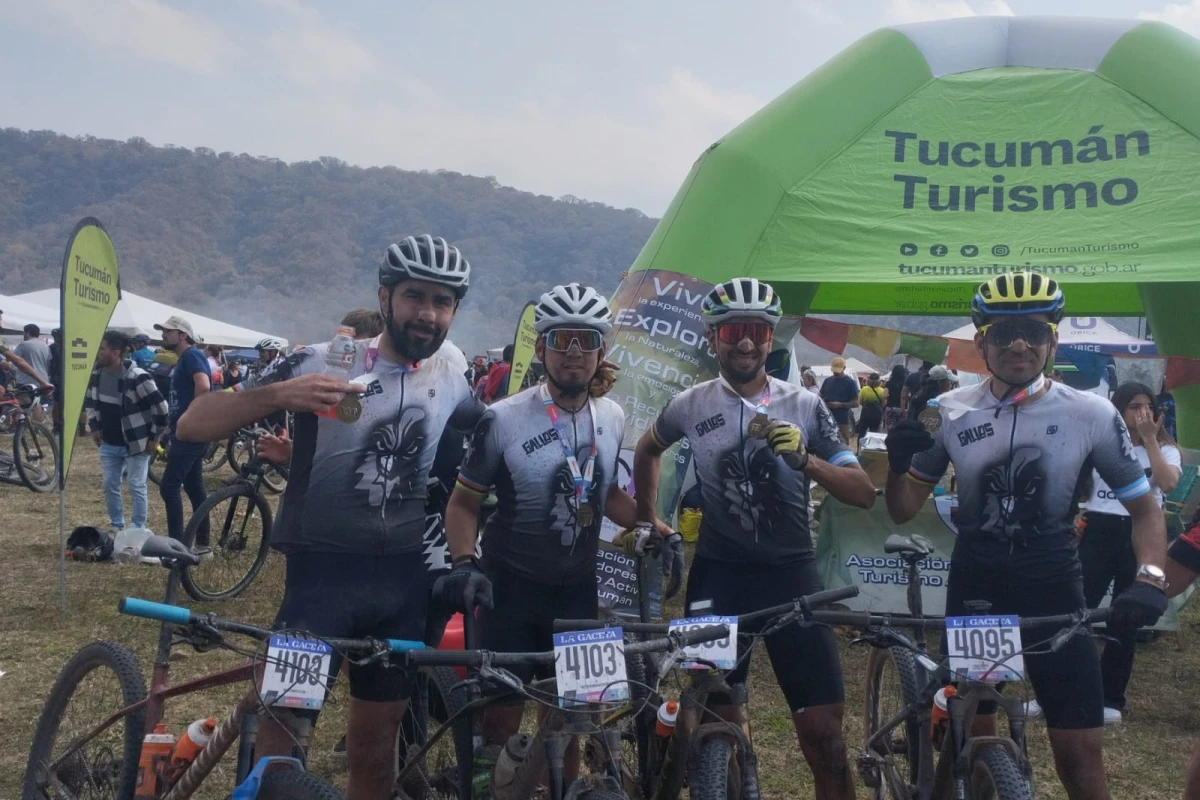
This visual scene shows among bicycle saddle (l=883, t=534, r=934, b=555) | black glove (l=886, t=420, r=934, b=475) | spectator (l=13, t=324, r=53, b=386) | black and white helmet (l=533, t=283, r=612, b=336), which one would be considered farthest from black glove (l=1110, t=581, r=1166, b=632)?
spectator (l=13, t=324, r=53, b=386)

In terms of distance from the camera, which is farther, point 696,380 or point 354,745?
point 696,380

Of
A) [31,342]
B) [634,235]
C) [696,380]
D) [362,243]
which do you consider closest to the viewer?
[696,380]

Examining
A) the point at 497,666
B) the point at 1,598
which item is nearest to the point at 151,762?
the point at 497,666

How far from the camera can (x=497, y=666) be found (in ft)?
9.25

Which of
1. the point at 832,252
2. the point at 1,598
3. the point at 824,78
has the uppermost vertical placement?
the point at 824,78

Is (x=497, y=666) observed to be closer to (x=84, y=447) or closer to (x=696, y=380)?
(x=696, y=380)

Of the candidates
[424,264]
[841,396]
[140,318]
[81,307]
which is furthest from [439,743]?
[140,318]

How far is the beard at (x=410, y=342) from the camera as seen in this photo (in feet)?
11.3

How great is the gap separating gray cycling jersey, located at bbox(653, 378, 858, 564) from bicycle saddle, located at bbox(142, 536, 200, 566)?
1900 mm

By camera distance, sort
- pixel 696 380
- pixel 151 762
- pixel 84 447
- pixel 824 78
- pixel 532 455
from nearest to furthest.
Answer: pixel 151 762, pixel 532 455, pixel 696 380, pixel 824 78, pixel 84 447

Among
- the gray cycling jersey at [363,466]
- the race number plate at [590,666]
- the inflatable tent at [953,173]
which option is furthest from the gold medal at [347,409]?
the inflatable tent at [953,173]

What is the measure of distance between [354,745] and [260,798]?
746mm

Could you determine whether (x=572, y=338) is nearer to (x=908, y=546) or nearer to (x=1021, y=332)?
(x=908, y=546)

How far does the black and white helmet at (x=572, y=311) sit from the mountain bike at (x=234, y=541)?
5.14 metres
